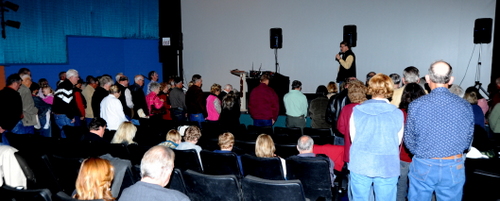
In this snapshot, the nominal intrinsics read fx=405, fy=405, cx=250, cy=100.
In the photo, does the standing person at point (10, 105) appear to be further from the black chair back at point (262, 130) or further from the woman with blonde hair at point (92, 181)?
the woman with blonde hair at point (92, 181)

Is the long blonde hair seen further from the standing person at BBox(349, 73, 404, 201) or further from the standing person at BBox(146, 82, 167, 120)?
the standing person at BBox(146, 82, 167, 120)

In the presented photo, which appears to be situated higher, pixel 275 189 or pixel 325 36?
pixel 325 36

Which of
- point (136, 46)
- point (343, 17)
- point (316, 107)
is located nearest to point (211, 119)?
point (316, 107)

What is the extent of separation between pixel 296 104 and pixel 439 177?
12.8ft

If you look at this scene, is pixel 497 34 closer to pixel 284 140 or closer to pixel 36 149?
pixel 284 140

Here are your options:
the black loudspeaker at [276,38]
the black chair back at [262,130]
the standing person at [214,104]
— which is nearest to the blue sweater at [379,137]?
the black chair back at [262,130]

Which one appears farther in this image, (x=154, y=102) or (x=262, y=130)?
(x=154, y=102)

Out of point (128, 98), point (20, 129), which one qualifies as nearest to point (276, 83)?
point (128, 98)

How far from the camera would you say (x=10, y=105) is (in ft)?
19.0

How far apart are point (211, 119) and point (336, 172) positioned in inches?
128

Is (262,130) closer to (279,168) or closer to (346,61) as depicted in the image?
(279,168)

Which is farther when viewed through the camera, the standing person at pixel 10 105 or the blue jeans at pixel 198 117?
the blue jeans at pixel 198 117

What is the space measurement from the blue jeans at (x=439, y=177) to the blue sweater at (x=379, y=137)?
183 millimetres

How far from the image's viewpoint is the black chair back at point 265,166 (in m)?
3.53
